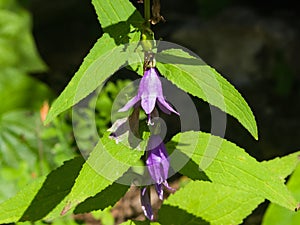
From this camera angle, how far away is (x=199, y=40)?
4.98 meters

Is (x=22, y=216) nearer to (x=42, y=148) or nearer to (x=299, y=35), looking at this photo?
(x=42, y=148)

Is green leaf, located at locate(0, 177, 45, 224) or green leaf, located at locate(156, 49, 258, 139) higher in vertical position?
green leaf, located at locate(156, 49, 258, 139)

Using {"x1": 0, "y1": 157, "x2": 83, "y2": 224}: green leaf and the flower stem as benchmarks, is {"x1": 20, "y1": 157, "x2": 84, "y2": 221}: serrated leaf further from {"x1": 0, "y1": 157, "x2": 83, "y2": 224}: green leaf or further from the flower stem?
the flower stem

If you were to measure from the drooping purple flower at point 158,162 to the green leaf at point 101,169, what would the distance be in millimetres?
31

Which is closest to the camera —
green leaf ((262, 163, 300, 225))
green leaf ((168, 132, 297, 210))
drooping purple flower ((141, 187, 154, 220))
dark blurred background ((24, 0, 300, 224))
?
green leaf ((168, 132, 297, 210))

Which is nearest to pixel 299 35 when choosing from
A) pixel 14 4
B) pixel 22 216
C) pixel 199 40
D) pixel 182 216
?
pixel 199 40

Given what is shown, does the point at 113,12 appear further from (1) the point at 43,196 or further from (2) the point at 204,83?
(1) the point at 43,196

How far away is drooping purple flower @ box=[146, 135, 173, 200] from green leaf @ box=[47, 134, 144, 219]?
3cm

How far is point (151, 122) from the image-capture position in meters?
1.47

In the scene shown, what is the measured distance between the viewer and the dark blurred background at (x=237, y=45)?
443 cm

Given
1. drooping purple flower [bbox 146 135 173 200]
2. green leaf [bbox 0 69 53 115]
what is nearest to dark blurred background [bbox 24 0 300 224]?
green leaf [bbox 0 69 53 115]

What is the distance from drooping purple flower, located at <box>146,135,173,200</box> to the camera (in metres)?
1.49

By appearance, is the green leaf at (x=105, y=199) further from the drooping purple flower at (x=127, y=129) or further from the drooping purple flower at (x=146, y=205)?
the drooping purple flower at (x=127, y=129)

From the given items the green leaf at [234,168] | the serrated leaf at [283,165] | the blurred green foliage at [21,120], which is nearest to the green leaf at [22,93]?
the blurred green foliage at [21,120]
